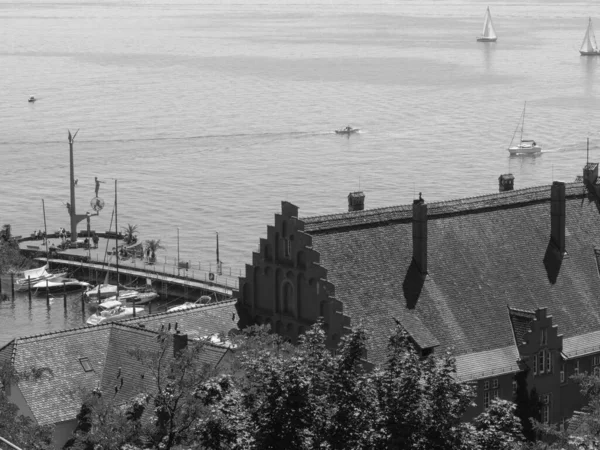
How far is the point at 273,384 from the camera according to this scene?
4319 cm

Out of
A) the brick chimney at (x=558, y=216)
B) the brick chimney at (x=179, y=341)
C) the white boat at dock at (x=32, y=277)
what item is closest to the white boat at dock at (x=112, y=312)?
the white boat at dock at (x=32, y=277)

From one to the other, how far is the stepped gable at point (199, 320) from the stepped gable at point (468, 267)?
8050 mm

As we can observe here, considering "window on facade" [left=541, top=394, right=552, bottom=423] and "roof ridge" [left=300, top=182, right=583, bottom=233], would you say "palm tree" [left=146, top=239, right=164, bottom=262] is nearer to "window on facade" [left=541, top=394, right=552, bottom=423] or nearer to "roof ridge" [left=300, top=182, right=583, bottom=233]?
"roof ridge" [left=300, top=182, right=583, bottom=233]

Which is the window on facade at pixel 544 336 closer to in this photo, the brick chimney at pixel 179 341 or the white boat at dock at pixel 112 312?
the brick chimney at pixel 179 341

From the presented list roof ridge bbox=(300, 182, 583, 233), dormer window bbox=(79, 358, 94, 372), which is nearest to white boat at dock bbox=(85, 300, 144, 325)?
dormer window bbox=(79, 358, 94, 372)

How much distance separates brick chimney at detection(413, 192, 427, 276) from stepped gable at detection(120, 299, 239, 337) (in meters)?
10.1

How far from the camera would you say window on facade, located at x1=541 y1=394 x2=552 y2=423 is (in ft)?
231

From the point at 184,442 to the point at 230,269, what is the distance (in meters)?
84.1

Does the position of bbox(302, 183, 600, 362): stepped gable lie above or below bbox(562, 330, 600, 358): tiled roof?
above

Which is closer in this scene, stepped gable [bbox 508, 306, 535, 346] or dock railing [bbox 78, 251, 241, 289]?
stepped gable [bbox 508, 306, 535, 346]

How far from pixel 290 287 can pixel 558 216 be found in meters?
16.8

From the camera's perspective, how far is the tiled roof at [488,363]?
68.9m

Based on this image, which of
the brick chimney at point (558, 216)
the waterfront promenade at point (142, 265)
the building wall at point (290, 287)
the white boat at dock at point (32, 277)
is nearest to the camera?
the building wall at point (290, 287)

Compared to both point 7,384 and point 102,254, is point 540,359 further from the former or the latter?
point 102,254
